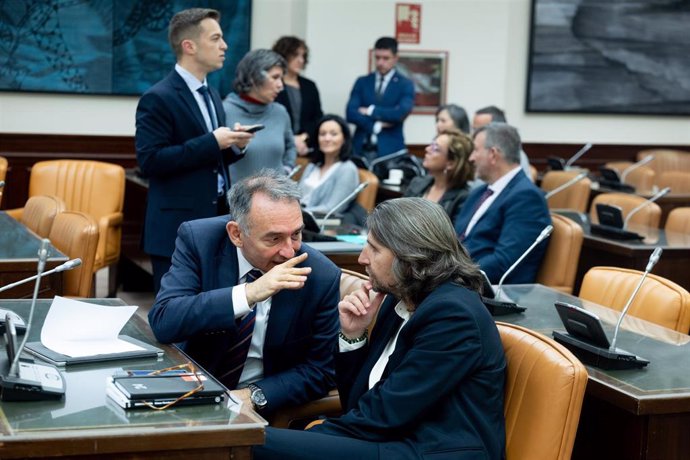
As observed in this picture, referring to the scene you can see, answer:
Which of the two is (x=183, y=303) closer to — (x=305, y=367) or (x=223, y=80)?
(x=305, y=367)

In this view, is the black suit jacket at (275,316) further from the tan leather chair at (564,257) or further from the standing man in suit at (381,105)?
the standing man in suit at (381,105)

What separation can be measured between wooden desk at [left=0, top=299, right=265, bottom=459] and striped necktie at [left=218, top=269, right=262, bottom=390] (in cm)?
61

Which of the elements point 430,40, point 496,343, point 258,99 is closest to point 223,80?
point 430,40

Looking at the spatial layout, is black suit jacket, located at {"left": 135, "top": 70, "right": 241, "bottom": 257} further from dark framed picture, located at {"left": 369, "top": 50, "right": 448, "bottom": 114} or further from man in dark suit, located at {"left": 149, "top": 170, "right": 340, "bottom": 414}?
dark framed picture, located at {"left": 369, "top": 50, "right": 448, "bottom": 114}

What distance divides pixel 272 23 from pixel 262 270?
590cm

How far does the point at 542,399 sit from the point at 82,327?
3.54 ft

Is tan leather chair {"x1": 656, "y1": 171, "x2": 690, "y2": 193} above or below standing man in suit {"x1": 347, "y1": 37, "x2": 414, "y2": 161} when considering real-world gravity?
below

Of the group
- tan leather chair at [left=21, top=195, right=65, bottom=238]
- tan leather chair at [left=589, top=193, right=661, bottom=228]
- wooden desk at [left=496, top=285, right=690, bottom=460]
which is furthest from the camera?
tan leather chair at [left=589, top=193, right=661, bottom=228]

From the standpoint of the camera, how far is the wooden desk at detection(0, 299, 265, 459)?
187cm

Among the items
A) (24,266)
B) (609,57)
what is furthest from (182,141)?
(609,57)

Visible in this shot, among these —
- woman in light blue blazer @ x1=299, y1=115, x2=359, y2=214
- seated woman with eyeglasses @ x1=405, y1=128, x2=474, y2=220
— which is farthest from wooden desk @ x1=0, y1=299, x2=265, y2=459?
woman in light blue blazer @ x1=299, y1=115, x2=359, y2=214

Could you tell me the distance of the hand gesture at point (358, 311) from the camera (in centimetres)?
263

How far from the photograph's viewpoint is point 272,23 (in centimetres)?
835

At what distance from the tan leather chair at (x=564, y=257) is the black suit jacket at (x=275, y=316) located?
1773mm
